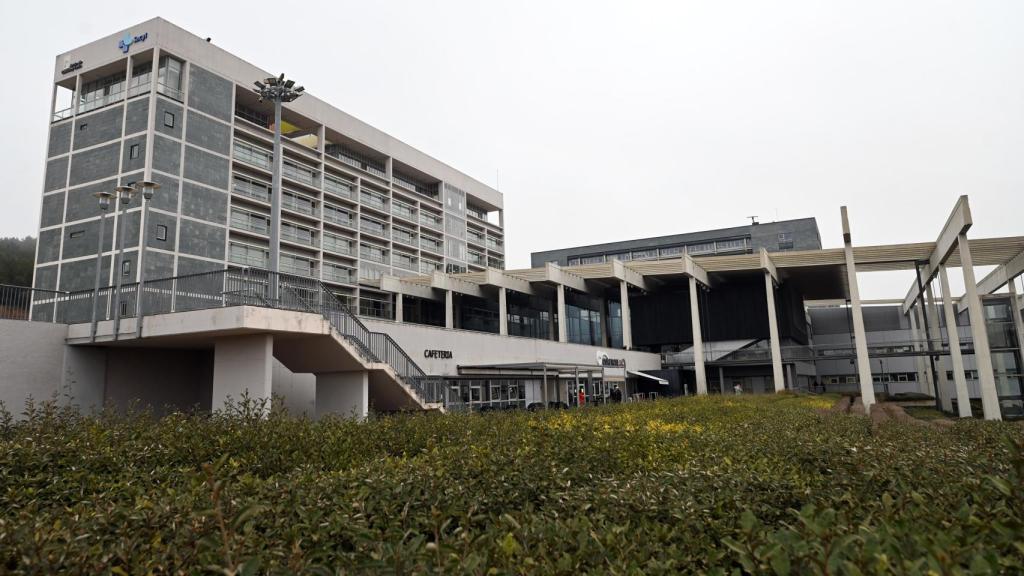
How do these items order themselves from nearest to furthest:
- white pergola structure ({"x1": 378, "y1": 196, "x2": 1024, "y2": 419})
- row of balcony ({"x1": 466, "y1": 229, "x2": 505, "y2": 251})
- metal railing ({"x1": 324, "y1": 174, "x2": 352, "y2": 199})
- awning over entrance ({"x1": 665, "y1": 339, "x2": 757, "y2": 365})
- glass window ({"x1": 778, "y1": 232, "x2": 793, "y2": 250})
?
white pergola structure ({"x1": 378, "y1": 196, "x2": 1024, "y2": 419}) → awning over entrance ({"x1": 665, "y1": 339, "x2": 757, "y2": 365}) → metal railing ({"x1": 324, "y1": 174, "x2": 352, "y2": 199}) → row of balcony ({"x1": 466, "y1": 229, "x2": 505, "y2": 251}) → glass window ({"x1": 778, "y1": 232, "x2": 793, "y2": 250})

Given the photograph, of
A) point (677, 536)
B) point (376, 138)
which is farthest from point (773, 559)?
point (376, 138)

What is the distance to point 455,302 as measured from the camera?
5506 cm

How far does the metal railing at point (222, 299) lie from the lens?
18.4 m

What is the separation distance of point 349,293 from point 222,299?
40456mm

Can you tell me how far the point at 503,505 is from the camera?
17.7 ft

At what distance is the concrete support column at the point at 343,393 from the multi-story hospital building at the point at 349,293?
0.10 metres

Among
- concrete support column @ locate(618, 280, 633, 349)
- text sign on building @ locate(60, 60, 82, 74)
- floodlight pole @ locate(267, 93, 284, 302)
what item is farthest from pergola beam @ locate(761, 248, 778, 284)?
text sign on building @ locate(60, 60, 82, 74)

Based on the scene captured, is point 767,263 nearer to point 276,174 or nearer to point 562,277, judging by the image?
point 562,277

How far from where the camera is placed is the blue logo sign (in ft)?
145

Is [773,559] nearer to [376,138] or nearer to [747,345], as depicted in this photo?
[747,345]

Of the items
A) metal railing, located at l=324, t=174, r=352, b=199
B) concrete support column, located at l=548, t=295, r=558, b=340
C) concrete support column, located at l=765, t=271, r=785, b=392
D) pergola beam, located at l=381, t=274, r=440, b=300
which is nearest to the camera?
concrete support column, located at l=765, t=271, r=785, b=392

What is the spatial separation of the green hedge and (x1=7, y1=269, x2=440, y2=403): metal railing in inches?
346

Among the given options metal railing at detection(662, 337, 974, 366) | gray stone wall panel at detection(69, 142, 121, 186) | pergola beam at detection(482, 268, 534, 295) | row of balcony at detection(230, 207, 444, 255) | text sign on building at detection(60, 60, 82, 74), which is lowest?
metal railing at detection(662, 337, 974, 366)

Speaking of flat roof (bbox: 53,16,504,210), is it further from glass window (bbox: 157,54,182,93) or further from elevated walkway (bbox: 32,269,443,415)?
elevated walkway (bbox: 32,269,443,415)
